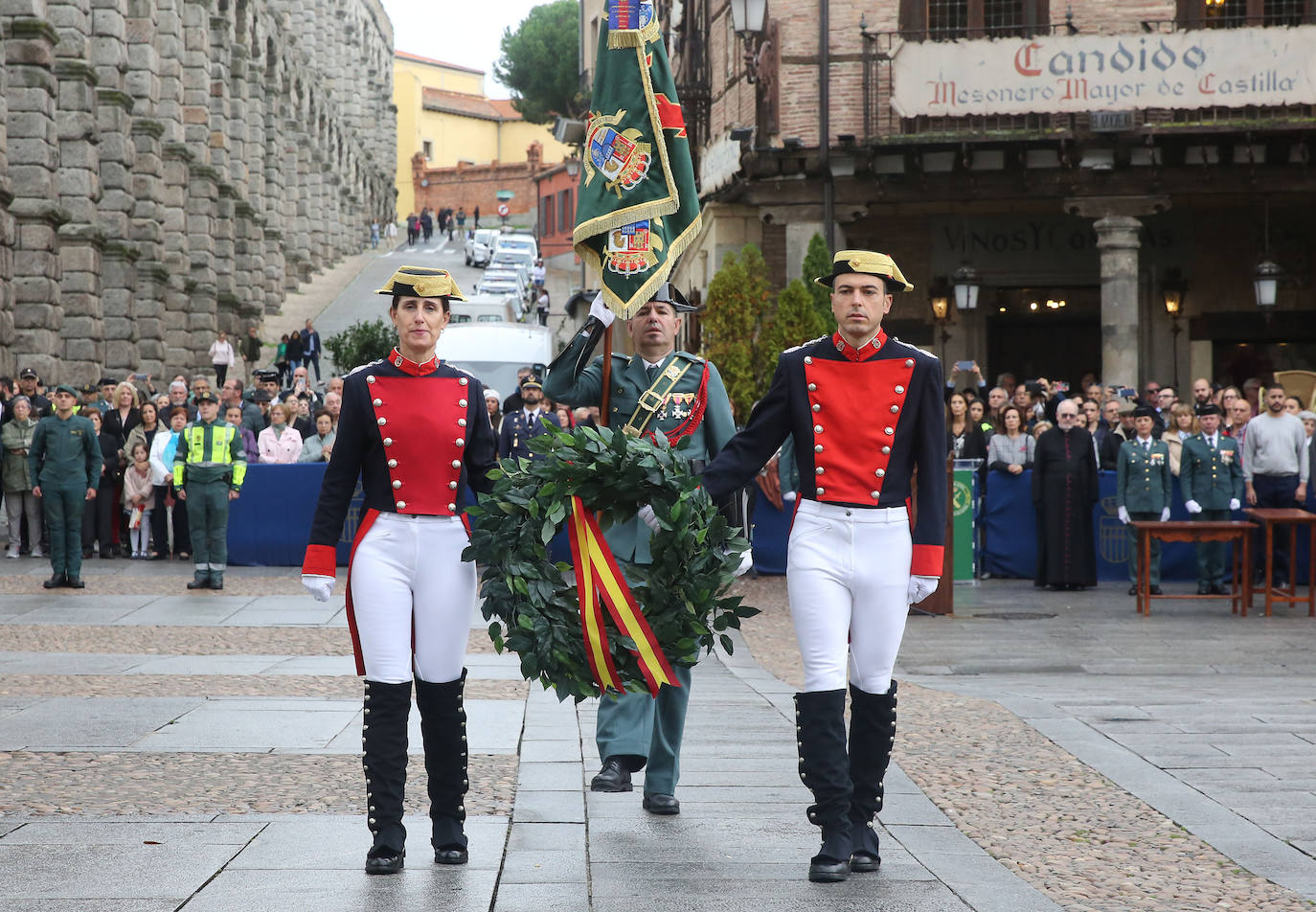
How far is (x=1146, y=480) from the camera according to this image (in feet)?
50.1

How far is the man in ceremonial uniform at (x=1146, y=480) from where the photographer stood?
1523cm

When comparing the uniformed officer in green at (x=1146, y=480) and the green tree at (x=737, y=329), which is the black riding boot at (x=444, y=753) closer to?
the uniformed officer in green at (x=1146, y=480)

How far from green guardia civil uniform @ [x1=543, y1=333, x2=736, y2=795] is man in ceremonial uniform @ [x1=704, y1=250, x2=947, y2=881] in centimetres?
63

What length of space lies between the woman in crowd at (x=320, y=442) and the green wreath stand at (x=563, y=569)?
498 inches

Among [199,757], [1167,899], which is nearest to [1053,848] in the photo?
[1167,899]

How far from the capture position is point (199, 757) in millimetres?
7023

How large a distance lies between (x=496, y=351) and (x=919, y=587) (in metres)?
22.5

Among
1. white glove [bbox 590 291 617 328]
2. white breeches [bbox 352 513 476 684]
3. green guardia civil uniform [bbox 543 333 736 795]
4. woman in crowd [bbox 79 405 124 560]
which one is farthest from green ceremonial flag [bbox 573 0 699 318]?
woman in crowd [bbox 79 405 124 560]

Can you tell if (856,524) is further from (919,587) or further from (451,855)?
(451,855)

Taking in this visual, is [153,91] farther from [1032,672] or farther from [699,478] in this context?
[699,478]

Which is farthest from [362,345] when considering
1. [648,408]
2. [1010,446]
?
[648,408]

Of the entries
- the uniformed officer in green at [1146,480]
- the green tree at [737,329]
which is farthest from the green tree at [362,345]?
A: the uniformed officer in green at [1146,480]

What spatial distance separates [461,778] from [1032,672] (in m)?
6.11

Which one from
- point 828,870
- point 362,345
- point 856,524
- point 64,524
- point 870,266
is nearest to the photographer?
point 828,870
